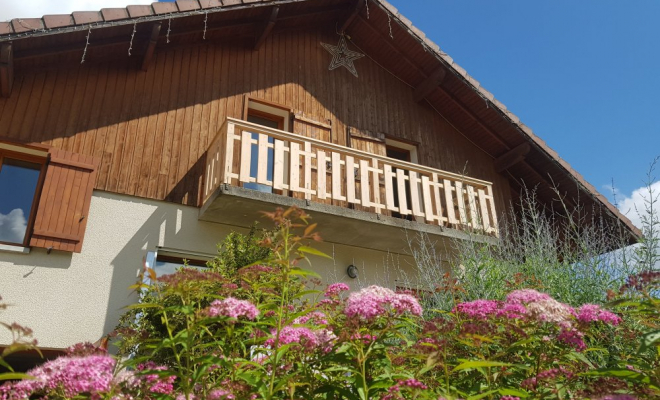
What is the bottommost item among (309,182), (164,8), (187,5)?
(309,182)

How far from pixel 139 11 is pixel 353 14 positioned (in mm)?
5065

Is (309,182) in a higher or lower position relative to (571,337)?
higher

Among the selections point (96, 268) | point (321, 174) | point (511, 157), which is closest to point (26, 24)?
point (96, 268)

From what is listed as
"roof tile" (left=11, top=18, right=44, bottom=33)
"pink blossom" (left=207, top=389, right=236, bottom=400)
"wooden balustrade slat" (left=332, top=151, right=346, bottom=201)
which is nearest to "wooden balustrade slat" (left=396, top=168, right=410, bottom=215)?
"wooden balustrade slat" (left=332, top=151, right=346, bottom=201)

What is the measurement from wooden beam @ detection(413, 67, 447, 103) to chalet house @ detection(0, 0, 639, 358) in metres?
0.04

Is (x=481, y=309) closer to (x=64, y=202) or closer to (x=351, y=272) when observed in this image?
(x=351, y=272)

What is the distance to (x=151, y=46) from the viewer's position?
25.6 ft

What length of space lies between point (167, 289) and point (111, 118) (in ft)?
20.2

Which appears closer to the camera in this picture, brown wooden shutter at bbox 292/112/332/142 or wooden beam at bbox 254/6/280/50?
wooden beam at bbox 254/6/280/50

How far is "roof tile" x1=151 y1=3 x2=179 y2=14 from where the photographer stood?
7418mm

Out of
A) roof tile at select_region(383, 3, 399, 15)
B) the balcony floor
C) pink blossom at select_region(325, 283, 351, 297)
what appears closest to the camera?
pink blossom at select_region(325, 283, 351, 297)

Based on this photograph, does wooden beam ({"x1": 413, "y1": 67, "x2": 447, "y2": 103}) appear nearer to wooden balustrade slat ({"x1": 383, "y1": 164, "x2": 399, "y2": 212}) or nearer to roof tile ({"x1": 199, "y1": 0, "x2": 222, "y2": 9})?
wooden balustrade slat ({"x1": 383, "y1": 164, "x2": 399, "y2": 212})

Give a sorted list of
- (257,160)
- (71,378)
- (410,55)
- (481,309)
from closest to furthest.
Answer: (71,378)
(481,309)
(257,160)
(410,55)

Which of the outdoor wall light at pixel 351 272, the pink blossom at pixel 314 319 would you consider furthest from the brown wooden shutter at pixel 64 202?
the pink blossom at pixel 314 319
